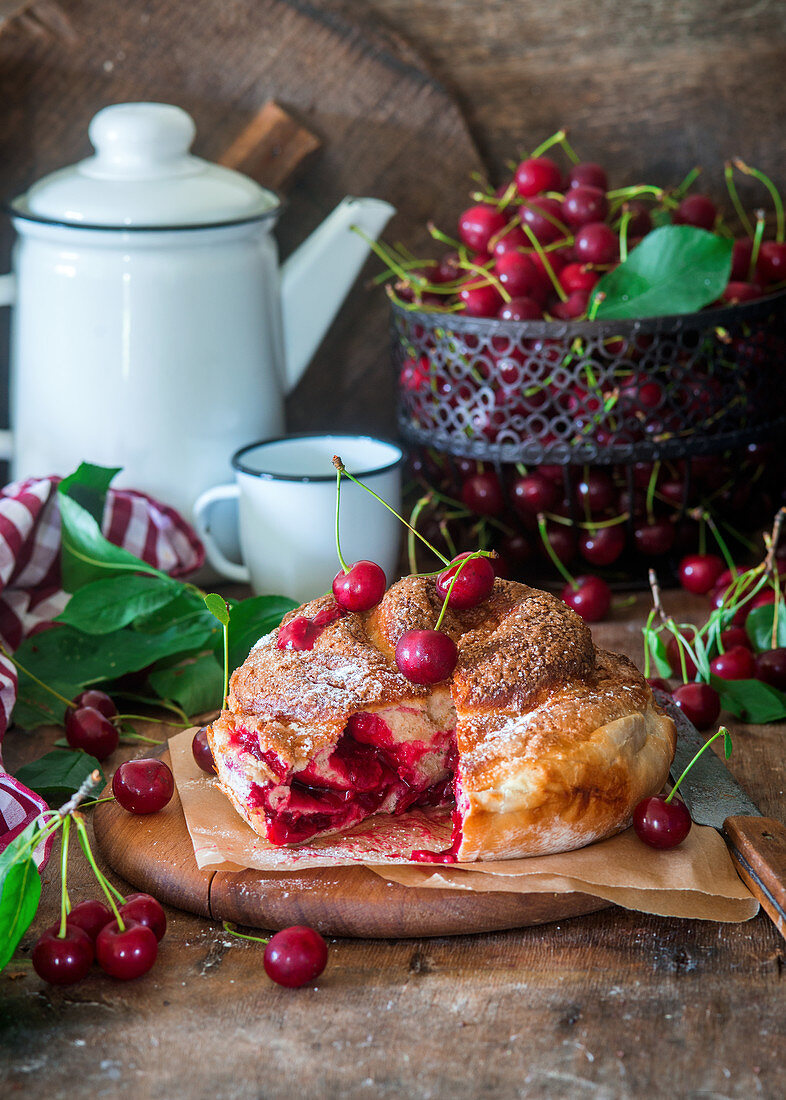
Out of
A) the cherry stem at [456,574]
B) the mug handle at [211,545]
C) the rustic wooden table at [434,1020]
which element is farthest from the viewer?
the mug handle at [211,545]

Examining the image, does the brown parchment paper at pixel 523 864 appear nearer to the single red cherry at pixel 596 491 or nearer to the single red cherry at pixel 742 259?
the single red cherry at pixel 596 491

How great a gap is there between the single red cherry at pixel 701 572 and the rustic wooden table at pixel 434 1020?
1.94 ft

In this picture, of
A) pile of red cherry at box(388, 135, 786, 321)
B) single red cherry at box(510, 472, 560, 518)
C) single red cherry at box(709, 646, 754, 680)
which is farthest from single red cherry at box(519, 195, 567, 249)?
single red cherry at box(709, 646, 754, 680)

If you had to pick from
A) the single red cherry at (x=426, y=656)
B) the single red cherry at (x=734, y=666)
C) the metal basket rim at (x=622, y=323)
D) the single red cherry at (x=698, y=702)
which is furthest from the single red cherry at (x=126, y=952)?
the metal basket rim at (x=622, y=323)

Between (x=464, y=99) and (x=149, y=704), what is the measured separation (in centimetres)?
93

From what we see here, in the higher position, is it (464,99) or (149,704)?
(464,99)

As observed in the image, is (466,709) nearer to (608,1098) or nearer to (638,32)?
(608,1098)

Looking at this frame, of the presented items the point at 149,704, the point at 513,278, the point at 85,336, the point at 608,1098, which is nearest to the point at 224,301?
the point at 85,336

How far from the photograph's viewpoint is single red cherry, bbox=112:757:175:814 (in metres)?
0.82

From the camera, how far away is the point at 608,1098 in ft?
1.90

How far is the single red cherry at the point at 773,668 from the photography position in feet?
3.47

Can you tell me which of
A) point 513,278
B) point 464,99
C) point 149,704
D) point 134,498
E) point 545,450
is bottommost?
point 149,704

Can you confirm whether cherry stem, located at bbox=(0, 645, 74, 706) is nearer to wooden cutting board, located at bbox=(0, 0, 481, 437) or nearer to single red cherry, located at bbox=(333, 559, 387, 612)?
single red cherry, located at bbox=(333, 559, 387, 612)

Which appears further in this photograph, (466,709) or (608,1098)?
(466,709)
